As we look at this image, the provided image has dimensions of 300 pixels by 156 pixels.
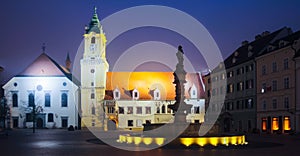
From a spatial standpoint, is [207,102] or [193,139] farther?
[207,102]

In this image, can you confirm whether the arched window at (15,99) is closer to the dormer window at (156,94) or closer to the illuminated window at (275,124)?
the dormer window at (156,94)

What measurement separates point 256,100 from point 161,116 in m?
32.0

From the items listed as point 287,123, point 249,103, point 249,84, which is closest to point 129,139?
point 287,123

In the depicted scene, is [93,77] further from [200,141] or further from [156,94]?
[200,141]

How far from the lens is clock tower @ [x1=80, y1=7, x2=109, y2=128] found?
300ft

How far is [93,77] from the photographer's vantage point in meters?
93.3

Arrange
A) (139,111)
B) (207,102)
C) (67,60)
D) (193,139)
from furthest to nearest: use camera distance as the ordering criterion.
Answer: (67,60), (139,111), (207,102), (193,139)

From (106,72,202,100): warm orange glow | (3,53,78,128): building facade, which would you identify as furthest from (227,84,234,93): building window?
(3,53,78,128): building facade

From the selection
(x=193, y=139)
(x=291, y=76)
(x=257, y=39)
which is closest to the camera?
(x=193, y=139)

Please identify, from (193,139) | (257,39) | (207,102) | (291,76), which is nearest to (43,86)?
(207,102)

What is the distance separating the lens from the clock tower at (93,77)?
9138cm

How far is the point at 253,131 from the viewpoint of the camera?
59125mm

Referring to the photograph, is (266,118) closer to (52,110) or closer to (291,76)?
(291,76)

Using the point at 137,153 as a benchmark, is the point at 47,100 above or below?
above
